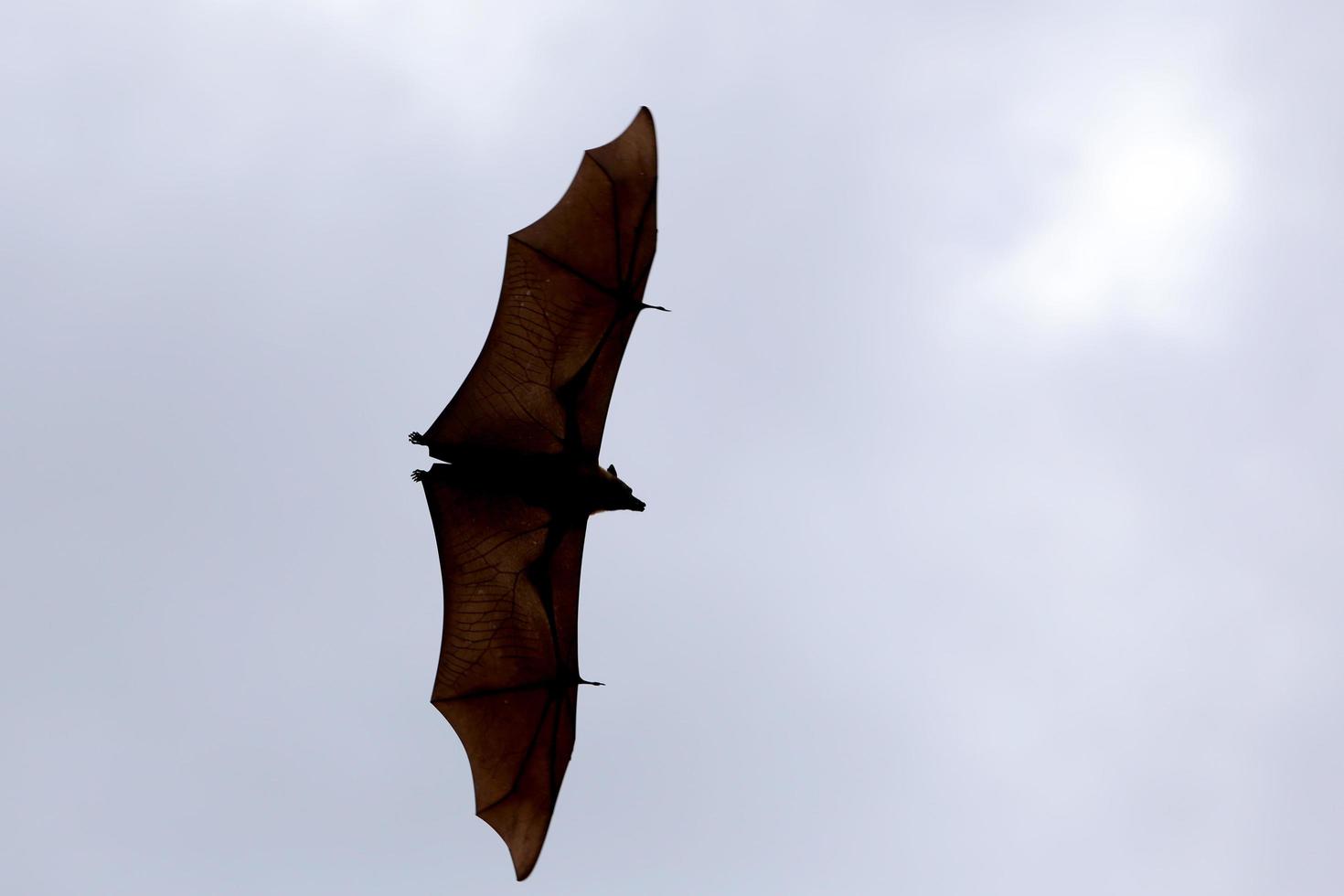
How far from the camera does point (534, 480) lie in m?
16.1

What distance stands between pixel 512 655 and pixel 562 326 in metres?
5.31

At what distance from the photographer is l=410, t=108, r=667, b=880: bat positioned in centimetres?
1528

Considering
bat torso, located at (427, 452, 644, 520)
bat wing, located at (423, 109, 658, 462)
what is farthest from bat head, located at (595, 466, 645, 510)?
bat wing, located at (423, 109, 658, 462)

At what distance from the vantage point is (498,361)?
15.8 metres

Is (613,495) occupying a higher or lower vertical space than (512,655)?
higher

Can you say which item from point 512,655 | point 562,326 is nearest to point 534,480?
point 562,326

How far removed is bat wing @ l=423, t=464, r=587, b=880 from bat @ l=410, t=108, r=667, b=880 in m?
0.02

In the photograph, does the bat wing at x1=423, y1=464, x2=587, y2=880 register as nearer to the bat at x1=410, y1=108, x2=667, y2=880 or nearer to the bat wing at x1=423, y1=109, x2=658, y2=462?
the bat at x1=410, y1=108, x2=667, y2=880

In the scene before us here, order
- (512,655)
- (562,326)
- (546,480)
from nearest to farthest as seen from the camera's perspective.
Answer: (562,326), (546,480), (512,655)

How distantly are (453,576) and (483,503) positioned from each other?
1.32m

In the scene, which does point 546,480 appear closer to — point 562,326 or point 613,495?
point 613,495

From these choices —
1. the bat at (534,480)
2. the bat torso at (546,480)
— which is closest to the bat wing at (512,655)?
the bat at (534,480)

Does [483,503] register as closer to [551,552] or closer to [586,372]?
[551,552]

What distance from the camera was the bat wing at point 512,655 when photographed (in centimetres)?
1645
